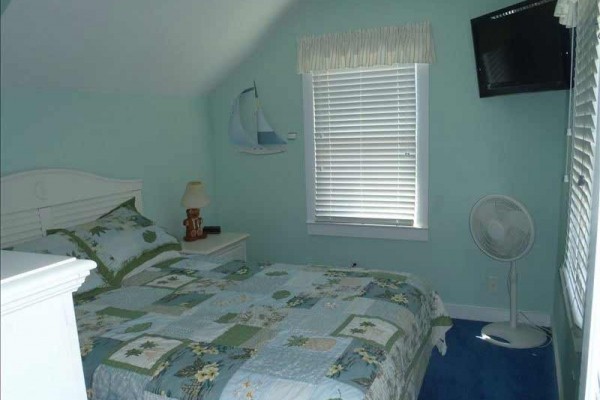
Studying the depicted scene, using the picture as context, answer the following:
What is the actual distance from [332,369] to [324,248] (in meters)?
2.19

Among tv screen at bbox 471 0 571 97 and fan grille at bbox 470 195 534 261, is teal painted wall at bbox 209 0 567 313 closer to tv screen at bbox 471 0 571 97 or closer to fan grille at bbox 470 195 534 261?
tv screen at bbox 471 0 571 97

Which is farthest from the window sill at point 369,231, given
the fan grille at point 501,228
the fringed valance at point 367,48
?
the fringed valance at point 367,48

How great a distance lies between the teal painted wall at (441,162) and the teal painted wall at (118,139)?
34 cm

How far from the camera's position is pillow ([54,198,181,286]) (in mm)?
2357

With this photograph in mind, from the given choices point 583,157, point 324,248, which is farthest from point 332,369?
point 324,248

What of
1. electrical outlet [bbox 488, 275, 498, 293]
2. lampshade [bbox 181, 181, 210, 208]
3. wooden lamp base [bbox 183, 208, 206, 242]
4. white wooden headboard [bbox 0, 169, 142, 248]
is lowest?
electrical outlet [bbox 488, 275, 498, 293]

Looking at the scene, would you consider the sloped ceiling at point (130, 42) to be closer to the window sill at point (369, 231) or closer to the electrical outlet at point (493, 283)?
the window sill at point (369, 231)

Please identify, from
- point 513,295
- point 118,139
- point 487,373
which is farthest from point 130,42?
point 513,295

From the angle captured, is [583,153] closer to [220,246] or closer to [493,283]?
[493,283]

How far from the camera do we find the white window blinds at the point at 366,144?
336 centimetres

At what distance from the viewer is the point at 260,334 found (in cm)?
186

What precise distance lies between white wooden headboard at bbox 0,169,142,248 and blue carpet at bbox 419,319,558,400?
76.7 inches

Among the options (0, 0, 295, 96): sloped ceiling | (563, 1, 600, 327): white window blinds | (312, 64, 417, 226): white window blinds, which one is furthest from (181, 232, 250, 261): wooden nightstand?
(563, 1, 600, 327): white window blinds

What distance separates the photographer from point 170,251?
288cm
